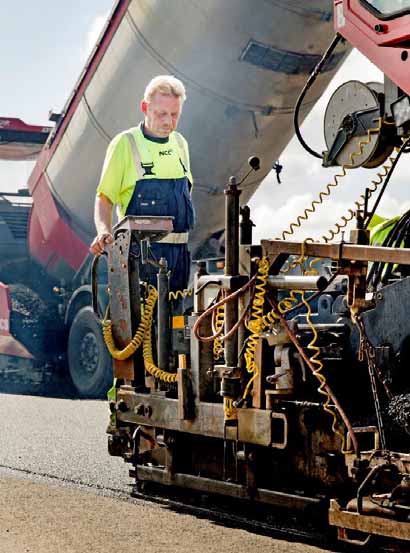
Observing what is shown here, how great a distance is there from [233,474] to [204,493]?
36cm

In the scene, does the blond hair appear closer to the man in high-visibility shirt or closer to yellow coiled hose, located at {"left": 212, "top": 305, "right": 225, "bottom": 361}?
the man in high-visibility shirt

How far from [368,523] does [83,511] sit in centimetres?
Result: 153

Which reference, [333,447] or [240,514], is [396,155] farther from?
[240,514]

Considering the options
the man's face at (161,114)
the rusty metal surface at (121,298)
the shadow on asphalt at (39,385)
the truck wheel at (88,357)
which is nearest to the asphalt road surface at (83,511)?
the rusty metal surface at (121,298)

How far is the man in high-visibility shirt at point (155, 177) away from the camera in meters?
6.07

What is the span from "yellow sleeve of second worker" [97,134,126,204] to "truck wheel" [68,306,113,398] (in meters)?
3.88

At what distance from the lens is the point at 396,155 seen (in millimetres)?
4059

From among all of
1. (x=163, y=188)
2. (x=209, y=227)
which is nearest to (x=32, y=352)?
(x=209, y=227)

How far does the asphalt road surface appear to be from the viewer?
13.8ft

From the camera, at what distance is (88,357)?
1025cm

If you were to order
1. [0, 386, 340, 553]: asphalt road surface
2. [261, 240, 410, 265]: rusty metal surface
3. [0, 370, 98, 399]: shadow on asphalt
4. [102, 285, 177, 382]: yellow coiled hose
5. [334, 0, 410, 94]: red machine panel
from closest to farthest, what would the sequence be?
[261, 240, 410, 265]: rusty metal surface, [334, 0, 410, 94]: red machine panel, [0, 386, 340, 553]: asphalt road surface, [102, 285, 177, 382]: yellow coiled hose, [0, 370, 98, 399]: shadow on asphalt

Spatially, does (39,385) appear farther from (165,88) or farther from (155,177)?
(165,88)

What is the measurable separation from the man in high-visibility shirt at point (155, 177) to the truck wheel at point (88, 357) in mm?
3755

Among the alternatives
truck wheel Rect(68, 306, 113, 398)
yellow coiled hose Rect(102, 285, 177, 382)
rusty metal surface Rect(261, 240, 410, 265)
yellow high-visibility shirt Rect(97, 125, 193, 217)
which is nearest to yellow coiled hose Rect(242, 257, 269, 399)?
rusty metal surface Rect(261, 240, 410, 265)
